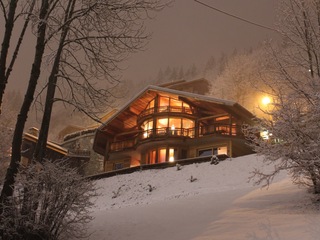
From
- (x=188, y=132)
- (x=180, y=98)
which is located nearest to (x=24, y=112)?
(x=188, y=132)

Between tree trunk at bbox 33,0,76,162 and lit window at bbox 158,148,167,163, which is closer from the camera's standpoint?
tree trunk at bbox 33,0,76,162

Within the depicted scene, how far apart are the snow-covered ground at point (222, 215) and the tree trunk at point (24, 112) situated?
3115mm

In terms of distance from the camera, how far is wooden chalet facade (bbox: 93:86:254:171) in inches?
1294

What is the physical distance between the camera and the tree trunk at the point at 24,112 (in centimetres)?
981

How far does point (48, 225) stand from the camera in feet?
30.9

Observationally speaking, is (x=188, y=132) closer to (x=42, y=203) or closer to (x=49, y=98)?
(x=49, y=98)

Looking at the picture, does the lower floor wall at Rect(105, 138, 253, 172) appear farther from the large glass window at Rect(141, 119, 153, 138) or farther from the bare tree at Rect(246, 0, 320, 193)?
the bare tree at Rect(246, 0, 320, 193)

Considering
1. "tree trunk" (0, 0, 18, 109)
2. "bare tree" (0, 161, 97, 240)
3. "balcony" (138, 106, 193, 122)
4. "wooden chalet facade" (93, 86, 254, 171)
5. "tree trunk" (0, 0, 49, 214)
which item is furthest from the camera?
"balcony" (138, 106, 193, 122)

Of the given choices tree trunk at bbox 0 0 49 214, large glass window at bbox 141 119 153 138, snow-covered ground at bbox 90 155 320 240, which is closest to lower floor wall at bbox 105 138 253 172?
large glass window at bbox 141 119 153 138

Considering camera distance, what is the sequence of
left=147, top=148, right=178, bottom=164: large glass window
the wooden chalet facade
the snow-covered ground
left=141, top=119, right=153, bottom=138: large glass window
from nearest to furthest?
1. the snow-covered ground
2. the wooden chalet facade
3. left=147, top=148, right=178, bottom=164: large glass window
4. left=141, top=119, right=153, bottom=138: large glass window

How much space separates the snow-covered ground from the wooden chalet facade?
10.6m

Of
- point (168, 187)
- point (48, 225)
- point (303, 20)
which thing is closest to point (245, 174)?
point (168, 187)

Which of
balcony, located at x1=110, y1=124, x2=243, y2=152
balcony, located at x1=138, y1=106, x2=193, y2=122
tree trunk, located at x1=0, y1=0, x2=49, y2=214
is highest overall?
balcony, located at x1=138, y1=106, x2=193, y2=122

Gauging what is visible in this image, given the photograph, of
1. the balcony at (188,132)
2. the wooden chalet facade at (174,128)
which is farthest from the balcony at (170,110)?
the balcony at (188,132)
